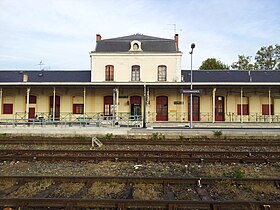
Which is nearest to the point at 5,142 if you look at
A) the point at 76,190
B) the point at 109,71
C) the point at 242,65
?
the point at 76,190

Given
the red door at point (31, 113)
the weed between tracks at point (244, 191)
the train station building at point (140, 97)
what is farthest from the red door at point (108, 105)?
the weed between tracks at point (244, 191)

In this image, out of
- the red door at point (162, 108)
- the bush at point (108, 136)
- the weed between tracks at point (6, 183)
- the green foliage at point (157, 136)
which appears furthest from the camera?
the red door at point (162, 108)

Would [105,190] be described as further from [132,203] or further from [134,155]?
[134,155]

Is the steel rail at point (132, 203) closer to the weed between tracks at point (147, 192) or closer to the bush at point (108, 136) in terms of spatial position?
the weed between tracks at point (147, 192)

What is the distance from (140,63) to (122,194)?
1885 cm

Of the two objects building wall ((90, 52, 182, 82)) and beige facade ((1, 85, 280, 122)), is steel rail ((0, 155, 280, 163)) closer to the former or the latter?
beige facade ((1, 85, 280, 122))

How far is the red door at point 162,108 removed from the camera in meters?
21.9

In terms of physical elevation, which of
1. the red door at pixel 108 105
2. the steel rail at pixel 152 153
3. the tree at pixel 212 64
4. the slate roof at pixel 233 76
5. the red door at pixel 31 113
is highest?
the tree at pixel 212 64

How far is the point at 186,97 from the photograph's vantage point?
2180 cm

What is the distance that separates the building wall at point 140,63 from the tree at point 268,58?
94.7 feet

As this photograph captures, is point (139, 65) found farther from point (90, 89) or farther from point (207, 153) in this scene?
point (207, 153)

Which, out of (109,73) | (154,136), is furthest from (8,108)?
(154,136)

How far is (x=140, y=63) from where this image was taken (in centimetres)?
2264

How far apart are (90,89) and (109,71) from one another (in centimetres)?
283
